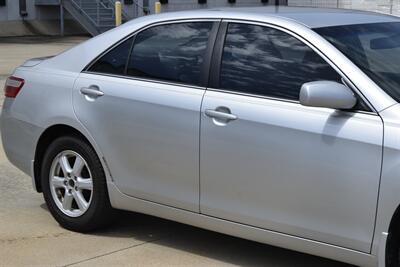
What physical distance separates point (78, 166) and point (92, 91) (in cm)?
56

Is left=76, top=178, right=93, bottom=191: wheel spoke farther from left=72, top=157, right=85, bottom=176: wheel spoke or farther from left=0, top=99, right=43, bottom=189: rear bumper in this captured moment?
left=0, top=99, right=43, bottom=189: rear bumper

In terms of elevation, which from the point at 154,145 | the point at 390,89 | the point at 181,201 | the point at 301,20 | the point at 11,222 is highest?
the point at 301,20

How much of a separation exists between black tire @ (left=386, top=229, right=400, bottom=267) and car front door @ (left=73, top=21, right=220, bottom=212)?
125cm

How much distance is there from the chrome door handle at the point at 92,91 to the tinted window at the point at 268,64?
99 cm

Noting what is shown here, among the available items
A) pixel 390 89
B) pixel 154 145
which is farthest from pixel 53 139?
pixel 390 89

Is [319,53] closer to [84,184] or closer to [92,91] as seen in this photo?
[92,91]

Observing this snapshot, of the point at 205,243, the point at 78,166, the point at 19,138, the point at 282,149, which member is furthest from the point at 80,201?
the point at 282,149

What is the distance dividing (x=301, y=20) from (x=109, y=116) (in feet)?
4.81

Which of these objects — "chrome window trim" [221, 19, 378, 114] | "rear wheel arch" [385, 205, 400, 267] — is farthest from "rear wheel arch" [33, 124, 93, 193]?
"rear wheel arch" [385, 205, 400, 267]

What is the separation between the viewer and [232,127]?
398cm

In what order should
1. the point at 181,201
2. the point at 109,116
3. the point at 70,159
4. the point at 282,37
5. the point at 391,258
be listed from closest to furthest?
the point at 391,258 < the point at 282,37 < the point at 181,201 < the point at 109,116 < the point at 70,159

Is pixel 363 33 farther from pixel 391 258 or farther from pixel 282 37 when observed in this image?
pixel 391 258

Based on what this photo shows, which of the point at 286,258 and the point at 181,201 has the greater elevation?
the point at 181,201

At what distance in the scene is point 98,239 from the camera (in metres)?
4.82
